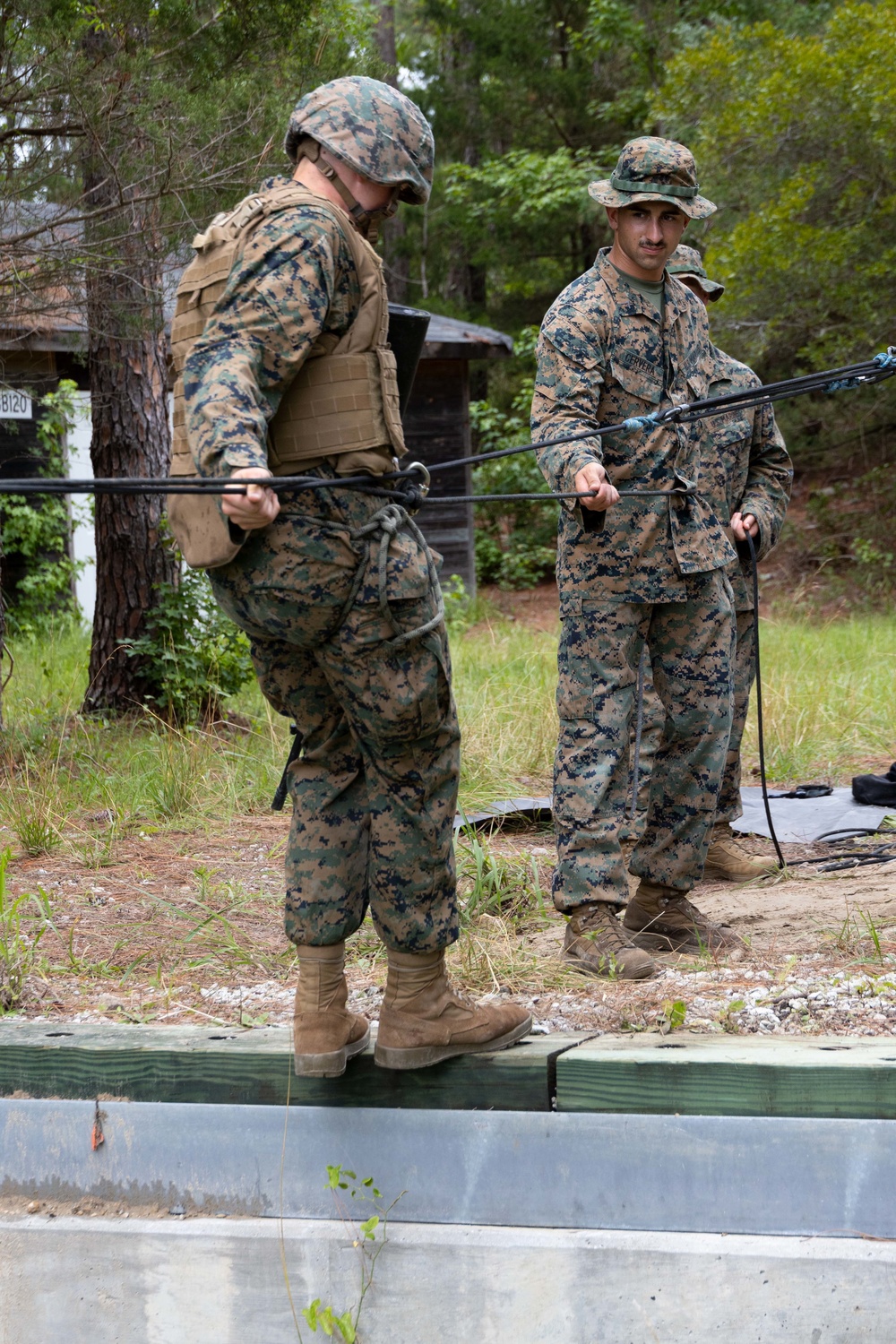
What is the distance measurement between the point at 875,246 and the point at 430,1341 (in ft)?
40.7

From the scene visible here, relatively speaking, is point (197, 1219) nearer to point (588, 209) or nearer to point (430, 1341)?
point (430, 1341)

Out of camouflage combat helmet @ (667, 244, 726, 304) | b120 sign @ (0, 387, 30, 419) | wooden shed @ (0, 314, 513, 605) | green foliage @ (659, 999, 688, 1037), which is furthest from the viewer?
wooden shed @ (0, 314, 513, 605)

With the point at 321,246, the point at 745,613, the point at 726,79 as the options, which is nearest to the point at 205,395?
the point at 321,246

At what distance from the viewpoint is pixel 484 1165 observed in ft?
9.05

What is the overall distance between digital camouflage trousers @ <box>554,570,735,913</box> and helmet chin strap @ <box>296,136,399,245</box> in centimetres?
132

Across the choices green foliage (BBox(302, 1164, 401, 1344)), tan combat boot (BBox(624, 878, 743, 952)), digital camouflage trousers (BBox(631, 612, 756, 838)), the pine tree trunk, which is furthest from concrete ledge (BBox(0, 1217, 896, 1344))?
the pine tree trunk

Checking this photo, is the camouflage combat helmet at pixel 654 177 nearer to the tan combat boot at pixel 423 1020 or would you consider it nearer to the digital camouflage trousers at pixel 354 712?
the digital camouflage trousers at pixel 354 712

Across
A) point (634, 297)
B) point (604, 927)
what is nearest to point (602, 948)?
point (604, 927)

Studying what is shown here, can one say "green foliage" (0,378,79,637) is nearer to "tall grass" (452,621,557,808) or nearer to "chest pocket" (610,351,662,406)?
"tall grass" (452,621,557,808)

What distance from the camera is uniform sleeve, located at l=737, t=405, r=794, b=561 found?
471cm

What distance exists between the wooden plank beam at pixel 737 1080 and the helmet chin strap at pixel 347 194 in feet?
5.69

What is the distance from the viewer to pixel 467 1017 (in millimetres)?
2861

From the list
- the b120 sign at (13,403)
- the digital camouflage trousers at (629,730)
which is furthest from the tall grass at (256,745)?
the digital camouflage trousers at (629,730)

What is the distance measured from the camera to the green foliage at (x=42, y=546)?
41.3ft
